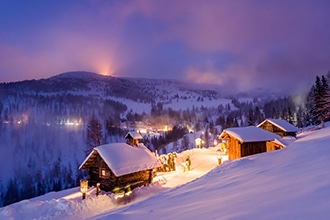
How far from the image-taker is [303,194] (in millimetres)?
4227

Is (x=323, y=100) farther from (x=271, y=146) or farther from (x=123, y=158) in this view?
(x=123, y=158)

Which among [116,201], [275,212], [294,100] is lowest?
[116,201]

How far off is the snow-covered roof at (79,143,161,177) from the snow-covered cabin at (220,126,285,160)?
31.2 ft

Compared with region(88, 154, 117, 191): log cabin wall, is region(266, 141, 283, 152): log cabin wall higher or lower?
higher

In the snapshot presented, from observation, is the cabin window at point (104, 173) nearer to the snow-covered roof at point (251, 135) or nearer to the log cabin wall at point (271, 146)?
the snow-covered roof at point (251, 135)

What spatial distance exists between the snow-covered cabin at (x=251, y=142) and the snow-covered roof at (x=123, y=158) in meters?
9.52

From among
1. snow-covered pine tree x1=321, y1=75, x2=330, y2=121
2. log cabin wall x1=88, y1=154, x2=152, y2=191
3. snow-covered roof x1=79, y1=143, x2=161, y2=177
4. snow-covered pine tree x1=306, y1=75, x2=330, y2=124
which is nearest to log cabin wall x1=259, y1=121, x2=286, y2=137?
snow-covered pine tree x1=306, y1=75, x2=330, y2=124

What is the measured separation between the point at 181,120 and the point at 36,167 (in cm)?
11292

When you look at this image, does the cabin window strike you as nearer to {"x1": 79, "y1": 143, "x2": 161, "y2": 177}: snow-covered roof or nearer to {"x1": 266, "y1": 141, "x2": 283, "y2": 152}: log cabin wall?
{"x1": 79, "y1": 143, "x2": 161, "y2": 177}: snow-covered roof

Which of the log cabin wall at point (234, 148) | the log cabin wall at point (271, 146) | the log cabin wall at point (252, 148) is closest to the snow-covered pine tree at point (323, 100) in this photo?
the log cabin wall at point (271, 146)

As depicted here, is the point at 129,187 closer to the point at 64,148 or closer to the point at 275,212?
the point at 275,212

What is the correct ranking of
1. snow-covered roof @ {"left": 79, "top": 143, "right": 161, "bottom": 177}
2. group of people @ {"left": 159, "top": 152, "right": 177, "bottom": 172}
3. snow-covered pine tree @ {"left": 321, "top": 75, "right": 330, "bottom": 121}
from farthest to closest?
snow-covered pine tree @ {"left": 321, "top": 75, "right": 330, "bottom": 121}
group of people @ {"left": 159, "top": 152, "right": 177, "bottom": 172}
snow-covered roof @ {"left": 79, "top": 143, "right": 161, "bottom": 177}

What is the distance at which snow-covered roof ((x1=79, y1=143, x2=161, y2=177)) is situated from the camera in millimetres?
22442

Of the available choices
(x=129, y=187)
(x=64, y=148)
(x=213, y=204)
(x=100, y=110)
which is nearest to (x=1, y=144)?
(x=64, y=148)
